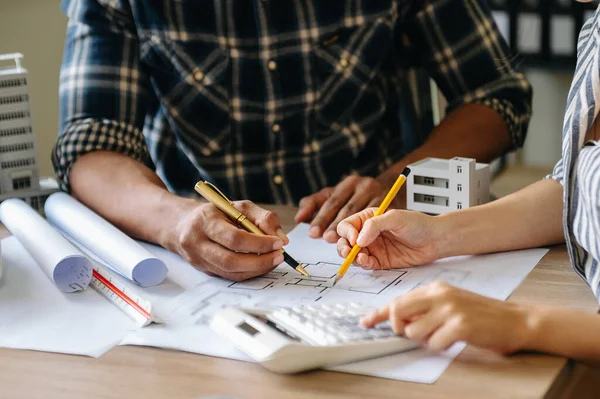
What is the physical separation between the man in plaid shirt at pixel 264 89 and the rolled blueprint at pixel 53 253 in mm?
154

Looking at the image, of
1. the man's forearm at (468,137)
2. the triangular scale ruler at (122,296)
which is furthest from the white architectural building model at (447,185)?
the triangular scale ruler at (122,296)

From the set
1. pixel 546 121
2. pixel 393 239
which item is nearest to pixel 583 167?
pixel 393 239

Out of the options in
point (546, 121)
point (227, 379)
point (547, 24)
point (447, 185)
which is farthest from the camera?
point (546, 121)

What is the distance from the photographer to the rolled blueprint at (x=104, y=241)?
1.06m

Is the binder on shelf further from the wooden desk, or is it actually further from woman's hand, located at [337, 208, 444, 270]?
the wooden desk

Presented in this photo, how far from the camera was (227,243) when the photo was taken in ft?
3.45

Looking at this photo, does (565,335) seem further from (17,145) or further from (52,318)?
(17,145)

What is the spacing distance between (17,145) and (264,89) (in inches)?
16.2

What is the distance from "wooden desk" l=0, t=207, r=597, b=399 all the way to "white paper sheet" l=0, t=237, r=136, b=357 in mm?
23

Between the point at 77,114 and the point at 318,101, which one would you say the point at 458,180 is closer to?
the point at 318,101

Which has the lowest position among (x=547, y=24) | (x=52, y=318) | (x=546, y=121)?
(x=546, y=121)

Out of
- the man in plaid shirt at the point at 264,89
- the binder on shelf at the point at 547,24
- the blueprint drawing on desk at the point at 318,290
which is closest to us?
the blueprint drawing on desk at the point at 318,290

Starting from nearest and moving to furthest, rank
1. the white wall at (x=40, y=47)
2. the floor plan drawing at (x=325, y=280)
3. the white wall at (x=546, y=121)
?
the floor plan drawing at (x=325, y=280)
the white wall at (x=40, y=47)
the white wall at (x=546, y=121)

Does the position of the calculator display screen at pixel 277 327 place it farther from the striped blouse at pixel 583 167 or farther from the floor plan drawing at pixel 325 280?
the striped blouse at pixel 583 167
